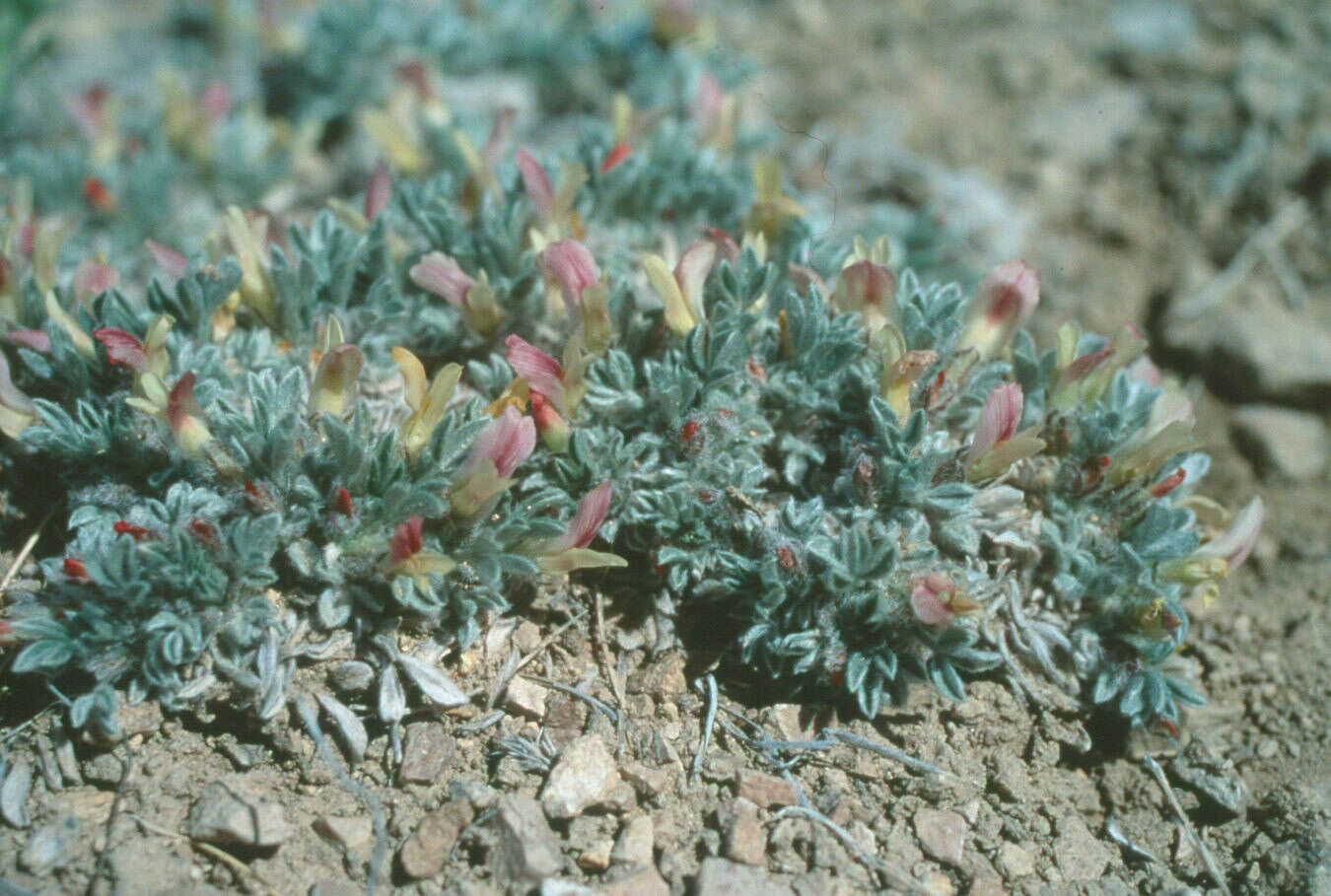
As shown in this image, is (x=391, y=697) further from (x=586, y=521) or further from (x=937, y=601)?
(x=937, y=601)

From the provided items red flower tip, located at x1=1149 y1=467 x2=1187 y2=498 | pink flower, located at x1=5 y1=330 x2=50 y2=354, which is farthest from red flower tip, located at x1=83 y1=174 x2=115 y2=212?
red flower tip, located at x1=1149 y1=467 x2=1187 y2=498

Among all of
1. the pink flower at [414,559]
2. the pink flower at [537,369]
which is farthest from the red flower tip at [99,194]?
the pink flower at [414,559]

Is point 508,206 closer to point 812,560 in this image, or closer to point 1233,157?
point 812,560

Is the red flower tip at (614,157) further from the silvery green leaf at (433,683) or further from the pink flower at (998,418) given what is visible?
the silvery green leaf at (433,683)

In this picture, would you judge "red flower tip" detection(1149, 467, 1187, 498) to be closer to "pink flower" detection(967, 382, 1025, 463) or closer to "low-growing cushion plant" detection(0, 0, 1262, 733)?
"low-growing cushion plant" detection(0, 0, 1262, 733)

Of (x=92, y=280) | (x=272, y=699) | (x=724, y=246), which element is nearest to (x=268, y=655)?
(x=272, y=699)

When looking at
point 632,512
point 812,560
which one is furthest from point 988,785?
point 632,512
